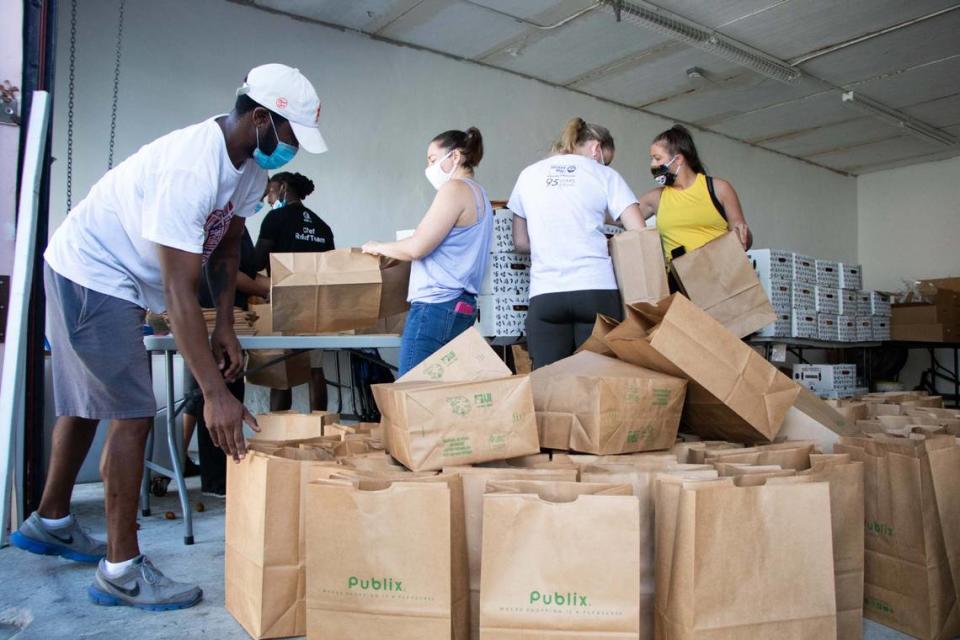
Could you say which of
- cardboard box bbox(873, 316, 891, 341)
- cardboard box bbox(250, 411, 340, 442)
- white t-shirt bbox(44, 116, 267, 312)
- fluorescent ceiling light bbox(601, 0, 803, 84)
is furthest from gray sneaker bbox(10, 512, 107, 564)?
cardboard box bbox(873, 316, 891, 341)

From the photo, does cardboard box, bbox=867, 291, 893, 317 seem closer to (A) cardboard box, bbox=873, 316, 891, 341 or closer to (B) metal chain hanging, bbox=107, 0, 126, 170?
(A) cardboard box, bbox=873, 316, 891, 341

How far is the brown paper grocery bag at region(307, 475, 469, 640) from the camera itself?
1.24 m

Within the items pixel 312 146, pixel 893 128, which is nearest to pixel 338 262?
pixel 312 146

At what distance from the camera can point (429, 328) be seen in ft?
7.01

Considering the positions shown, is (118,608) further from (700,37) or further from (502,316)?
(700,37)

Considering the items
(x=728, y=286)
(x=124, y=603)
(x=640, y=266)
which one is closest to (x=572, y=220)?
(x=640, y=266)

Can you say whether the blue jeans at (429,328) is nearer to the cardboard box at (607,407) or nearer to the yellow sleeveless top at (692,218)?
the cardboard box at (607,407)

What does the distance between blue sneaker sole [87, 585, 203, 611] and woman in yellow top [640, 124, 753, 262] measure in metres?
2.02

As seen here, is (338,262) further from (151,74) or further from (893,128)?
(893,128)

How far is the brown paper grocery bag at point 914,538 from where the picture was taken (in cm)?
148

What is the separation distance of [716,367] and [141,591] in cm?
141

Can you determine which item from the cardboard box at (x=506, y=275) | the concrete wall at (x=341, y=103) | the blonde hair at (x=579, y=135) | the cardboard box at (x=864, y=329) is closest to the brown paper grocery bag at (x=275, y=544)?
the blonde hair at (x=579, y=135)

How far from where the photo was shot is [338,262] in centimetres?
226

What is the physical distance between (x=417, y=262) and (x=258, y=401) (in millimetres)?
1853
